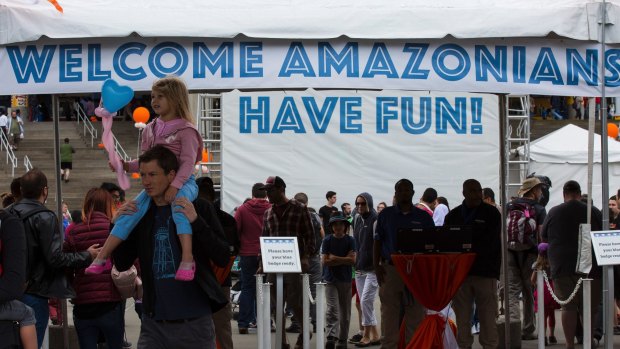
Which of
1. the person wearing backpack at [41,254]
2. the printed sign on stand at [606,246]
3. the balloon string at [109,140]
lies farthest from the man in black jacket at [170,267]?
the printed sign on stand at [606,246]

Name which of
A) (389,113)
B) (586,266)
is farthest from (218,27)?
(389,113)

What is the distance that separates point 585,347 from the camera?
9914 mm

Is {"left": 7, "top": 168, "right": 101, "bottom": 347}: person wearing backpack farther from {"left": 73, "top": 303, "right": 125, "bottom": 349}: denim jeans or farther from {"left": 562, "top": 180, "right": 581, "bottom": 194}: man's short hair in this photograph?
{"left": 562, "top": 180, "right": 581, "bottom": 194}: man's short hair

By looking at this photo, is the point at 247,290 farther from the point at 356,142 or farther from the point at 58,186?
the point at 356,142

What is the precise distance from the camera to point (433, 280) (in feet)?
34.2

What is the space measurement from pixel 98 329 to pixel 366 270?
4764 millimetres

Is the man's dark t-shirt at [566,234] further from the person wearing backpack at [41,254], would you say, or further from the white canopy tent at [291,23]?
the person wearing backpack at [41,254]

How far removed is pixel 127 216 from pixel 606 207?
4994mm

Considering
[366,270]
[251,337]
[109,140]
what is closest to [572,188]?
[366,270]

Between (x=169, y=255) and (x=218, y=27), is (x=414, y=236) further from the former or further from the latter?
(x=169, y=255)

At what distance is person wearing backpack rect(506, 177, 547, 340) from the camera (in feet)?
44.5

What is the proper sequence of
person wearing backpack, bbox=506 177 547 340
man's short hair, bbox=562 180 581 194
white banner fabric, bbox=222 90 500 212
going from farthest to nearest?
white banner fabric, bbox=222 90 500 212
person wearing backpack, bbox=506 177 547 340
man's short hair, bbox=562 180 581 194

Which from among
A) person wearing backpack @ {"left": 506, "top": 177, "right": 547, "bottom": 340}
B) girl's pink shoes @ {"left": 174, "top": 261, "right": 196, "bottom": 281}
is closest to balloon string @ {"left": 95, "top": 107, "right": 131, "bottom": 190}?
girl's pink shoes @ {"left": 174, "top": 261, "right": 196, "bottom": 281}

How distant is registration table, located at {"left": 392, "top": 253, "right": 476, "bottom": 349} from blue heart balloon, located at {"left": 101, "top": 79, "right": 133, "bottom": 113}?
3.81m
